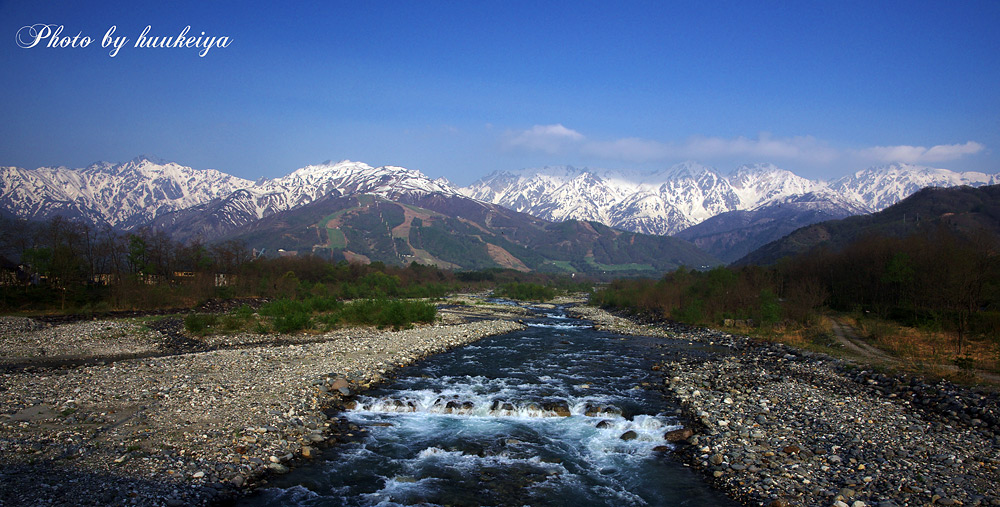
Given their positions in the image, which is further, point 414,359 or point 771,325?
point 771,325

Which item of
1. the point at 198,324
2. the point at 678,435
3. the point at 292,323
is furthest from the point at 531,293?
the point at 678,435

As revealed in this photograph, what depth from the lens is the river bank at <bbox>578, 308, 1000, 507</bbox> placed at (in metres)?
10.7

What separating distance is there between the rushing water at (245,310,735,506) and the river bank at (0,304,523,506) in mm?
1288

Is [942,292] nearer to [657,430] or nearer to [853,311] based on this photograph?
[853,311]

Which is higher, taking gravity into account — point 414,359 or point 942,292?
point 942,292

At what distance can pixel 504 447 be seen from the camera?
48.5ft

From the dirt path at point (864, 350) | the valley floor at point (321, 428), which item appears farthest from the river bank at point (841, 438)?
the dirt path at point (864, 350)

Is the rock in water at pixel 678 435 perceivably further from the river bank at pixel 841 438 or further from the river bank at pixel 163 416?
the river bank at pixel 163 416

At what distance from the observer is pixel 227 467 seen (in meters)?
11.6

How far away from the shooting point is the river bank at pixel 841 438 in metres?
10.7

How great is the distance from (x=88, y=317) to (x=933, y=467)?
183ft

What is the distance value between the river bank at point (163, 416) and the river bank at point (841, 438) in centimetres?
1198

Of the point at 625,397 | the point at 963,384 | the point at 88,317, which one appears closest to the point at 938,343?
the point at 963,384

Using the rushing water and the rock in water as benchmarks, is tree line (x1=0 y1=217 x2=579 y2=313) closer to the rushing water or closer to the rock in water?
the rushing water
